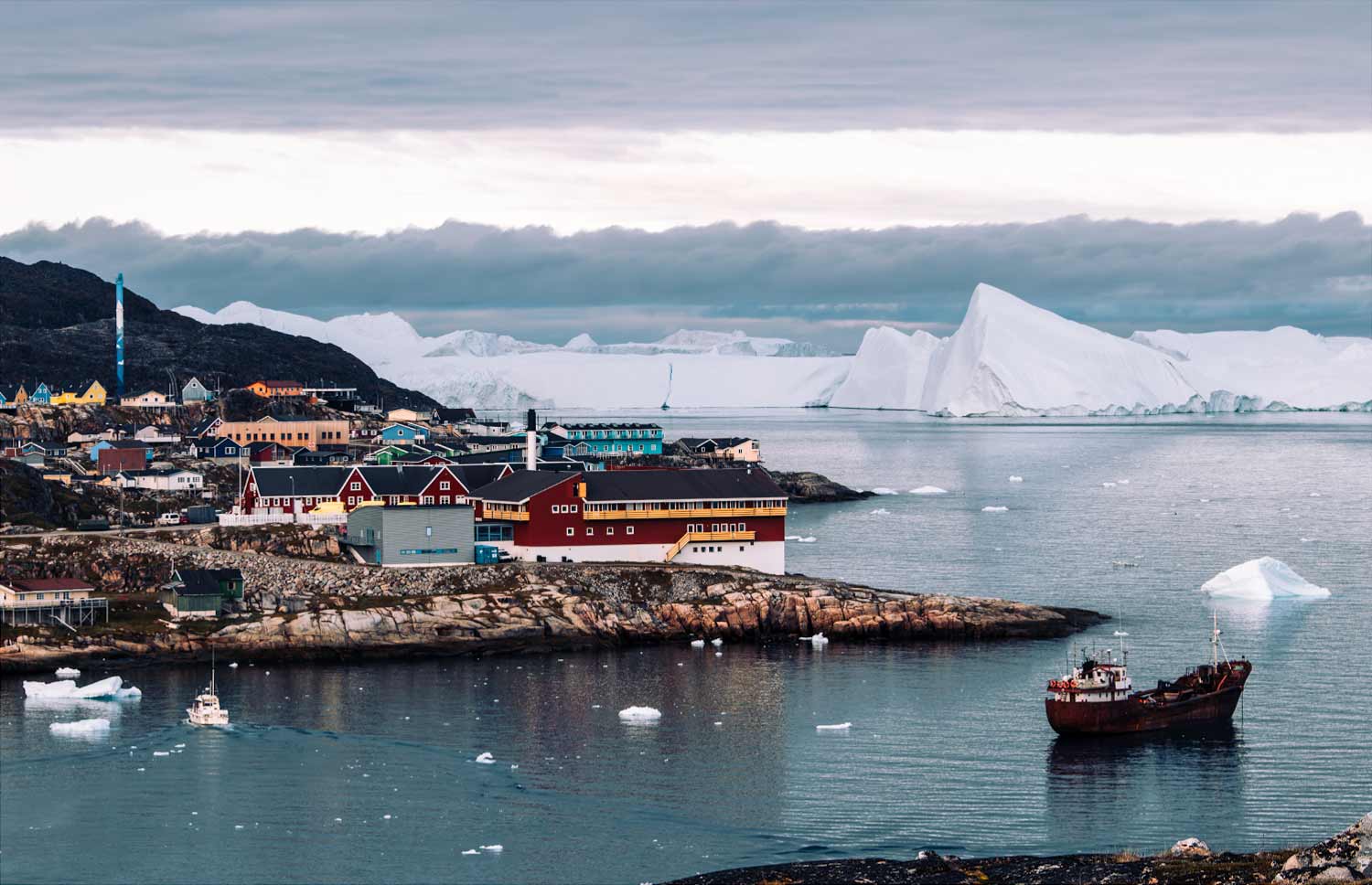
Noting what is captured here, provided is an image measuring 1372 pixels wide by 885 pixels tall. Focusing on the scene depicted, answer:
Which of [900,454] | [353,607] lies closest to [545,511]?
[353,607]

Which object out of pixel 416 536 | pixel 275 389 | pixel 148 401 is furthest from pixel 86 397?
pixel 416 536

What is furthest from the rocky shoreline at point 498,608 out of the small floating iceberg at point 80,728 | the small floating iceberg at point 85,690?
the small floating iceberg at point 80,728

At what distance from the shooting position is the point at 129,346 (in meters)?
132

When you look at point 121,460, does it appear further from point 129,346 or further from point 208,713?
point 129,346

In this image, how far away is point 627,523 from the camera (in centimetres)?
5509

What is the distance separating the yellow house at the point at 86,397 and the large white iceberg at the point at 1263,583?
67598 mm

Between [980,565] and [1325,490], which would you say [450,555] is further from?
[1325,490]

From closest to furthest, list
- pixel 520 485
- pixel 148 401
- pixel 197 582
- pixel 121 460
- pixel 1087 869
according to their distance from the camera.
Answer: pixel 1087 869 → pixel 197 582 → pixel 520 485 → pixel 121 460 → pixel 148 401

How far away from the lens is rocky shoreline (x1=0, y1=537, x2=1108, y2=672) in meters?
47.2

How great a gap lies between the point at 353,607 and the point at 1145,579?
28440 mm

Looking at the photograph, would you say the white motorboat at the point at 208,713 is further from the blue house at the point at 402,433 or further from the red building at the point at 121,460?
the blue house at the point at 402,433

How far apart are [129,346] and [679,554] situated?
8719cm

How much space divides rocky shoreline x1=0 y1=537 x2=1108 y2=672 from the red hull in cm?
1104

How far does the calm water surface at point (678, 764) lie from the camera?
1157 inches
